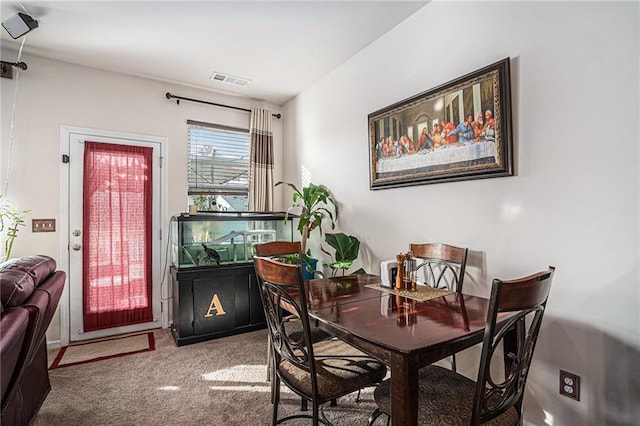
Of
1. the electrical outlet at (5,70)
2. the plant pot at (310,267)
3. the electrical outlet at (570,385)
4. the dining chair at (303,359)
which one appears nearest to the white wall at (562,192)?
the electrical outlet at (570,385)

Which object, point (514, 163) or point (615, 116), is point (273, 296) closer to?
point (514, 163)

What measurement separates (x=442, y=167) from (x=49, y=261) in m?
2.66

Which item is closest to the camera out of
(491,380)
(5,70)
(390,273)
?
(491,380)

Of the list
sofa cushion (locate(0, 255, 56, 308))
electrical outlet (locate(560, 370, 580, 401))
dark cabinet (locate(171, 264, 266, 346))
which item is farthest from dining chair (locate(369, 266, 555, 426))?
dark cabinet (locate(171, 264, 266, 346))

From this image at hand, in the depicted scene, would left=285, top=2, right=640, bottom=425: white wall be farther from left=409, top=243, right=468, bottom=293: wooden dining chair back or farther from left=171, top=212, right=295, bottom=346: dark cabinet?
left=171, top=212, right=295, bottom=346: dark cabinet

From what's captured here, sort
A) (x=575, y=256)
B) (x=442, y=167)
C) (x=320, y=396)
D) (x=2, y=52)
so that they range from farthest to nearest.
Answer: (x=2, y=52), (x=442, y=167), (x=575, y=256), (x=320, y=396)

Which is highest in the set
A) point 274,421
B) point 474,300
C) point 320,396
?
point 474,300

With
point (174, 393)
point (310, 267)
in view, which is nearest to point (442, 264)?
point (310, 267)

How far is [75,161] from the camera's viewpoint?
327 centimetres

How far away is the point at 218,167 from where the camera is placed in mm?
4074

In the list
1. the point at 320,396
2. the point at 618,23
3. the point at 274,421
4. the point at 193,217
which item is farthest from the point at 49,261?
the point at 618,23

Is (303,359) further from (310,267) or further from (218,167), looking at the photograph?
(218,167)

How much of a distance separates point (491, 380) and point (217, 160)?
3729 mm

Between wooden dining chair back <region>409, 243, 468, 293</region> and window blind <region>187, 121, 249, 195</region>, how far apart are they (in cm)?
263
